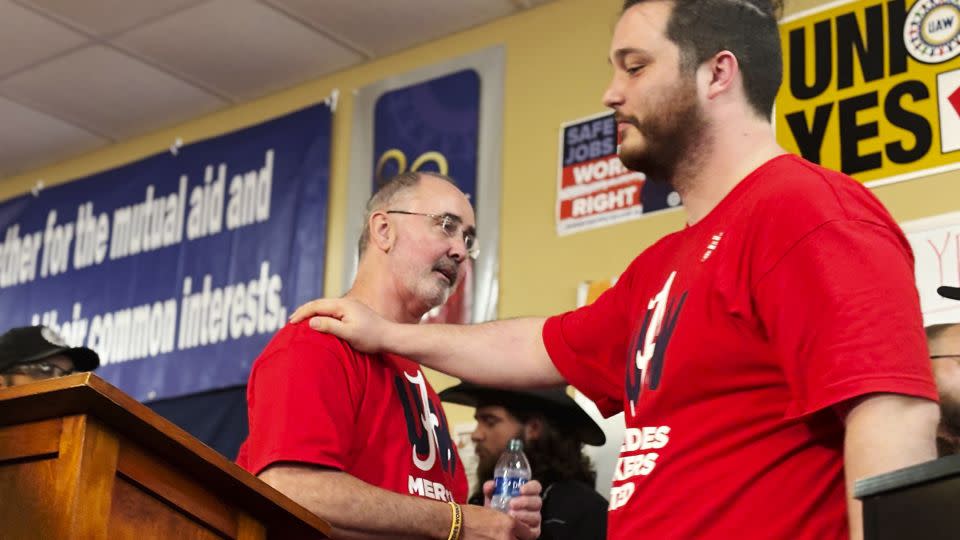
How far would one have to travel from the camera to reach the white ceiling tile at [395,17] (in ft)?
16.5

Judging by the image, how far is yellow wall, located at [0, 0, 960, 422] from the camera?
4.58 meters

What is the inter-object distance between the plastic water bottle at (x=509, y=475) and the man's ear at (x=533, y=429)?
39 millimetres

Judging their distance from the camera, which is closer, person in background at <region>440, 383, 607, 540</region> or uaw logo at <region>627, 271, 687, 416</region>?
uaw logo at <region>627, 271, 687, 416</region>

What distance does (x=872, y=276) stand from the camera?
1.56 meters

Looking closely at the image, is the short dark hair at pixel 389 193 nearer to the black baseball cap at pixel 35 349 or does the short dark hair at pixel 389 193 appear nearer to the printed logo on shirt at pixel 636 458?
the printed logo on shirt at pixel 636 458

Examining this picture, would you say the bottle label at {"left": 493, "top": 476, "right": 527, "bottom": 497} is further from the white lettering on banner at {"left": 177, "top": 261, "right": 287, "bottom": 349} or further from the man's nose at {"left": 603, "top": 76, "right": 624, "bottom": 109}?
the white lettering on banner at {"left": 177, "top": 261, "right": 287, "bottom": 349}

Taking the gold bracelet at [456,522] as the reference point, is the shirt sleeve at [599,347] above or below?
above

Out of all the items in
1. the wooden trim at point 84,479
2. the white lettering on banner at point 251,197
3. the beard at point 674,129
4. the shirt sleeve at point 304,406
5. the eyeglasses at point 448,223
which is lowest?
the wooden trim at point 84,479

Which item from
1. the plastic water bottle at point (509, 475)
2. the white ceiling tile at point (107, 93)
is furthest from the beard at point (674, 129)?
the white ceiling tile at point (107, 93)

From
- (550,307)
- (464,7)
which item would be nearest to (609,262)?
(550,307)

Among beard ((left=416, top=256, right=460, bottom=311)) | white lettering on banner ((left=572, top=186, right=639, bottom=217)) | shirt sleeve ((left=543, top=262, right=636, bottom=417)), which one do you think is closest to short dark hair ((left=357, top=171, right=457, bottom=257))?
beard ((left=416, top=256, right=460, bottom=311))

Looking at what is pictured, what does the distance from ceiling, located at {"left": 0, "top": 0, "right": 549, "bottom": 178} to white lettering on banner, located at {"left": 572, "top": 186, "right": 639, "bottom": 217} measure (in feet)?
2.71

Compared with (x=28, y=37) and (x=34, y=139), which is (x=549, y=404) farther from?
(x=34, y=139)

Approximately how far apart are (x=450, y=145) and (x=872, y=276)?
11.7 feet
